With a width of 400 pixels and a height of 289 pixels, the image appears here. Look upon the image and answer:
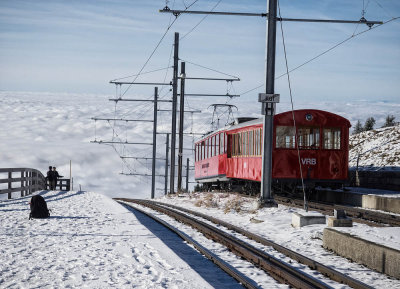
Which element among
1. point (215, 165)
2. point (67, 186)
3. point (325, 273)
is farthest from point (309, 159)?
point (67, 186)

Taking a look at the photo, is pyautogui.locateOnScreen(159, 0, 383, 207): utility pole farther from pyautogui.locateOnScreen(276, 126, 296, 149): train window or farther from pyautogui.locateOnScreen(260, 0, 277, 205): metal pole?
pyautogui.locateOnScreen(276, 126, 296, 149): train window

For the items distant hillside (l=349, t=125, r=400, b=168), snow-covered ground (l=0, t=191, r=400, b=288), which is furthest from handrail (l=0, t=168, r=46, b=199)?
distant hillside (l=349, t=125, r=400, b=168)

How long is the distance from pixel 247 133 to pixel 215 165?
595 cm

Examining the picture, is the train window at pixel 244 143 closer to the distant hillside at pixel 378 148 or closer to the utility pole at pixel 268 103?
the utility pole at pixel 268 103

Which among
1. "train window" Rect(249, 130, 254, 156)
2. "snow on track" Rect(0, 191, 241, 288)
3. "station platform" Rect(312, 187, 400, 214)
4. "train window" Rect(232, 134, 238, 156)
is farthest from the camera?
"train window" Rect(232, 134, 238, 156)

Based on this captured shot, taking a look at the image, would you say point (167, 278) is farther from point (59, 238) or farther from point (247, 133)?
point (247, 133)

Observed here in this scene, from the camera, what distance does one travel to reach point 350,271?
7.80 metres

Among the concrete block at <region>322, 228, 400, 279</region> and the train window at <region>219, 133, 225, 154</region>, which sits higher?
the train window at <region>219, 133, 225, 154</region>

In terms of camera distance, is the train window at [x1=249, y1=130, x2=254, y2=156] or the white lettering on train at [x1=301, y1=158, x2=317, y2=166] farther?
the train window at [x1=249, y1=130, x2=254, y2=156]

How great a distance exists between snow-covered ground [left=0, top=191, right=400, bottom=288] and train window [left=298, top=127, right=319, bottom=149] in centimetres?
565

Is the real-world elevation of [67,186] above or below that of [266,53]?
below

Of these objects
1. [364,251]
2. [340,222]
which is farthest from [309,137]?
[364,251]

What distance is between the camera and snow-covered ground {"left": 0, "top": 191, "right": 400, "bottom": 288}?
22.9 ft

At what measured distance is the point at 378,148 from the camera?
3266cm
